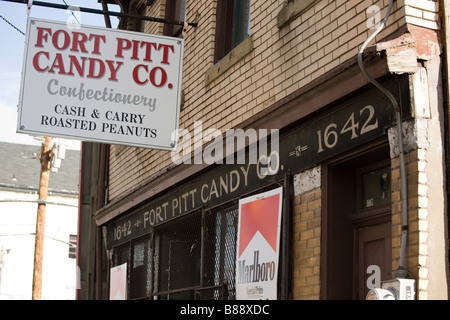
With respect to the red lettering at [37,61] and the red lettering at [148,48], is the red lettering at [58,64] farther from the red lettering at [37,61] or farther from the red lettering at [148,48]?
the red lettering at [148,48]

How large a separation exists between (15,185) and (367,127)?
30878 millimetres

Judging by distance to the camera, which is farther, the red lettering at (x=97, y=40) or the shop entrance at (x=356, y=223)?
the red lettering at (x=97, y=40)

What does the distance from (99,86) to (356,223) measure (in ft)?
10.2

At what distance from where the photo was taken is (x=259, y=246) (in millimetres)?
7539

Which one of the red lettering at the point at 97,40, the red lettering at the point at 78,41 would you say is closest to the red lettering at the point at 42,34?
the red lettering at the point at 78,41

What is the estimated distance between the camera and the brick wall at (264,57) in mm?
6496

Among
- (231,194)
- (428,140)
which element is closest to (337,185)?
(428,140)

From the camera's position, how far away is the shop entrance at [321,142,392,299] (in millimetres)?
6281

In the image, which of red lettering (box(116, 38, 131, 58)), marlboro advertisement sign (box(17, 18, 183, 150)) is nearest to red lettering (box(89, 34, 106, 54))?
A: marlboro advertisement sign (box(17, 18, 183, 150))

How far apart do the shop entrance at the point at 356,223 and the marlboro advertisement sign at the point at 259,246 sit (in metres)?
0.77

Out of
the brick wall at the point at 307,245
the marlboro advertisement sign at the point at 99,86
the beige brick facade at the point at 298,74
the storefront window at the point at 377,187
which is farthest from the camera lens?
the marlboro advertisement sign at the point at 99,86

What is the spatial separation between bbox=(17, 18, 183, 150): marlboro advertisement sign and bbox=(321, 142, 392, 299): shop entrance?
2.18 meters

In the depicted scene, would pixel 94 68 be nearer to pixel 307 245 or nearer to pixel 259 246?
pixel 259 246

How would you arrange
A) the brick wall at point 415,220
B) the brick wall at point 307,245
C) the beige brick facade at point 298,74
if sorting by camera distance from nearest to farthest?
the brick wall at point 415,220
the beige brick facade at point 298,74
the brick wall at point 307,245
